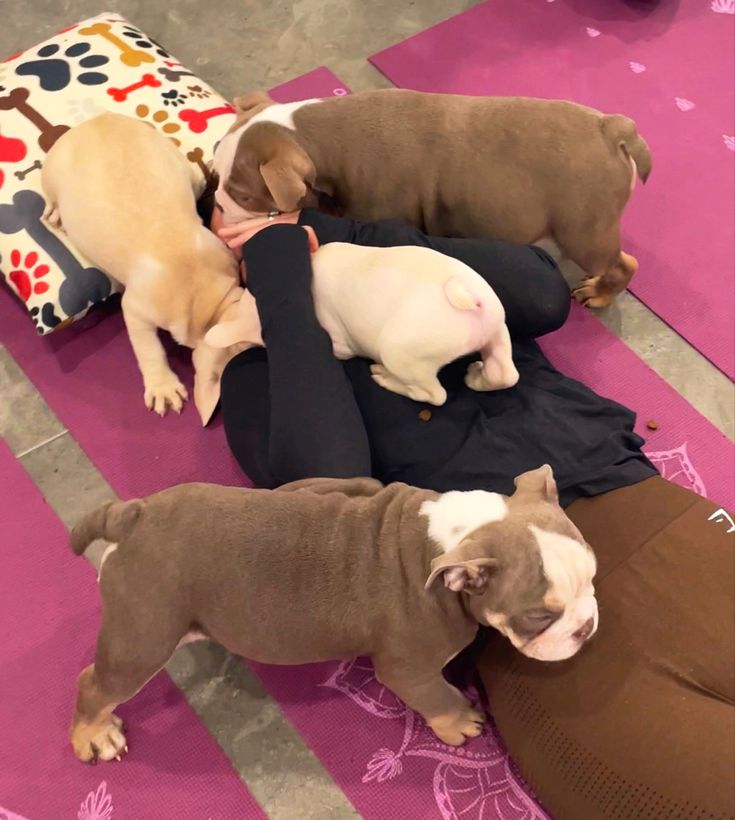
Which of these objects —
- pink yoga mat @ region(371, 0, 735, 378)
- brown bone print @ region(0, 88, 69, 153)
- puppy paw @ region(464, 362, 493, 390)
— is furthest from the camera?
pink yoga mat @ region(371, 0, 735, 378)

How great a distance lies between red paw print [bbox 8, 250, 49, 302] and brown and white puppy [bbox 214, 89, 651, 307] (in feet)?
1.36

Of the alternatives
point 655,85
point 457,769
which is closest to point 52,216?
point 457,769

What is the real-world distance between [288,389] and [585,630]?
1.93 ft

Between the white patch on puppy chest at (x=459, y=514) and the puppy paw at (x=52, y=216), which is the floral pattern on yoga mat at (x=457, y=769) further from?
the puppy paw at (x=52, y=216)

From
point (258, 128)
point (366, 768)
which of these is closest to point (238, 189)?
point (258, 128)

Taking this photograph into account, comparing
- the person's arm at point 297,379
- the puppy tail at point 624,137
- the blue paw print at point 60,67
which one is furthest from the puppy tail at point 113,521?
the blue paw print at point 60,67

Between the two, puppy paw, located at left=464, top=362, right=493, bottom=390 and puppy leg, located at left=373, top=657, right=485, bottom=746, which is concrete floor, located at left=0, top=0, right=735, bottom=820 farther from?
puppy paw, located at left=464, top=362, right=493, bottom=390

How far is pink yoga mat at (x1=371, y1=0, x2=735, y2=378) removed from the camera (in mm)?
1902

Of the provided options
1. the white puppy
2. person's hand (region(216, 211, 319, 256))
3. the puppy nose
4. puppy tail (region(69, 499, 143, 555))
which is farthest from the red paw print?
the puppy nose

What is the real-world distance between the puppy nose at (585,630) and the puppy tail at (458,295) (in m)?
0.50

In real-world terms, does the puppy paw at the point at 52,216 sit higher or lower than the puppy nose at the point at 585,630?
higher

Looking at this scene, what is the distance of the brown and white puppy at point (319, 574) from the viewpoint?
1.06 m

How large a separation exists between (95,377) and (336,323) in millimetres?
638

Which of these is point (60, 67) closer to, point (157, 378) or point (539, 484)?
point (157, 378)
